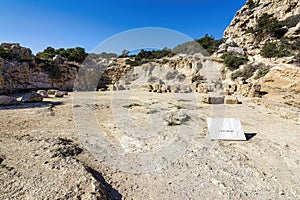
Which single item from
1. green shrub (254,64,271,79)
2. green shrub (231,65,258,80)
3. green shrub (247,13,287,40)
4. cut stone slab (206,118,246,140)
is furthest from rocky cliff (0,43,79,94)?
green shrub (247,13,287,40)

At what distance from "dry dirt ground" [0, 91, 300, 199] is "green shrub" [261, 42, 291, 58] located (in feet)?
43.5

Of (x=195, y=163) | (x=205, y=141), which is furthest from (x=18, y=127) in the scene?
(x=205, y=141)

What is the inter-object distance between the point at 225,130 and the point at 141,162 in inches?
82.5

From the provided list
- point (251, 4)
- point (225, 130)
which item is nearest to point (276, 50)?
point (225, 130)

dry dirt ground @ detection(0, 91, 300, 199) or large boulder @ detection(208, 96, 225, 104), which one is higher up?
large boulder @ detection(208, 96, 225, 104)

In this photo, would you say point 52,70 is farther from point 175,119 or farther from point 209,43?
point 209,43

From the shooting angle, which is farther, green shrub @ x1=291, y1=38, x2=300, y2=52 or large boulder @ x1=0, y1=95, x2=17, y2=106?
green shrub @ x1=291, y1=38, x2=300, y2=52

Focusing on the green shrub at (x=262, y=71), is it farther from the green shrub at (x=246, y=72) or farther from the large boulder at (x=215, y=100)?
the large boulder at (x=215, y=100)

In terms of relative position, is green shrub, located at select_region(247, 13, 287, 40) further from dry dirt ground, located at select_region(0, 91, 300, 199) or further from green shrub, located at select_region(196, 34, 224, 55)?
dry dirt ground, located at select_region(0, 91, 300, 199)

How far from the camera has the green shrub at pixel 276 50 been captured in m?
13.9

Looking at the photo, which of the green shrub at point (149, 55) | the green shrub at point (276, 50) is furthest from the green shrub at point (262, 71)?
the green shrub at point (149, 55)

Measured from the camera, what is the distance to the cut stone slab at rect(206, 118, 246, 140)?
3492mm

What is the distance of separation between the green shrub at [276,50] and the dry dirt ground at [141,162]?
13.3 m

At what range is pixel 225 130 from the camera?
360 centimetres
